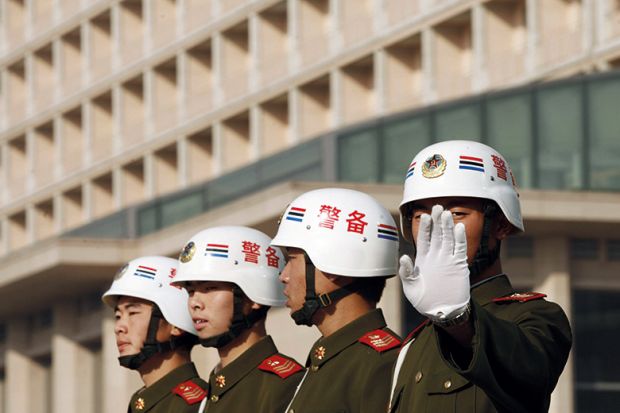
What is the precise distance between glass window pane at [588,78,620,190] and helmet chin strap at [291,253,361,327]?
22381 mm

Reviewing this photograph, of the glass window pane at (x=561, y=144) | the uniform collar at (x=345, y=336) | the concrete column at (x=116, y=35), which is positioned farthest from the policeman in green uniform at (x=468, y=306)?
the concrete column at (x=116, y=35)

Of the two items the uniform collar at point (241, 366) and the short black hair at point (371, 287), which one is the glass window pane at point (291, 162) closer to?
the uniform collar at point (241, 366)

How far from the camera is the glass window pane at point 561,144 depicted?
33.1 metres

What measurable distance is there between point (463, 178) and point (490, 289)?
22.0 inches

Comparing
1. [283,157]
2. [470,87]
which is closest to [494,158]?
[283,157]

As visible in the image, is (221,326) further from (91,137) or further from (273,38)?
(91,137)

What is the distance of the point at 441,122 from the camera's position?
3400 centimetres

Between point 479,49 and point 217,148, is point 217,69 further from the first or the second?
point 479,49

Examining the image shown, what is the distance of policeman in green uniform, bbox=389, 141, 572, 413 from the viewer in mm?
7480

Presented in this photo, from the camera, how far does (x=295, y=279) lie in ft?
35.7

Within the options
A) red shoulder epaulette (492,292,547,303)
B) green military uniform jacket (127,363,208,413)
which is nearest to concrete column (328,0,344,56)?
green military uniform jacket (127,363,208,413)

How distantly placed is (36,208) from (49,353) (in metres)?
17.9

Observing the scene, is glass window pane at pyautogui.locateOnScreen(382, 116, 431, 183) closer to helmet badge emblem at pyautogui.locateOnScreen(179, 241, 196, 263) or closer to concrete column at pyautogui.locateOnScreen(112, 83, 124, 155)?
helmet badge emblem at pyautogui.locateOnScreen(179, 241, 196, 263)

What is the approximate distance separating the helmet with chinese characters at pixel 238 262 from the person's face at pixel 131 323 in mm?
929
